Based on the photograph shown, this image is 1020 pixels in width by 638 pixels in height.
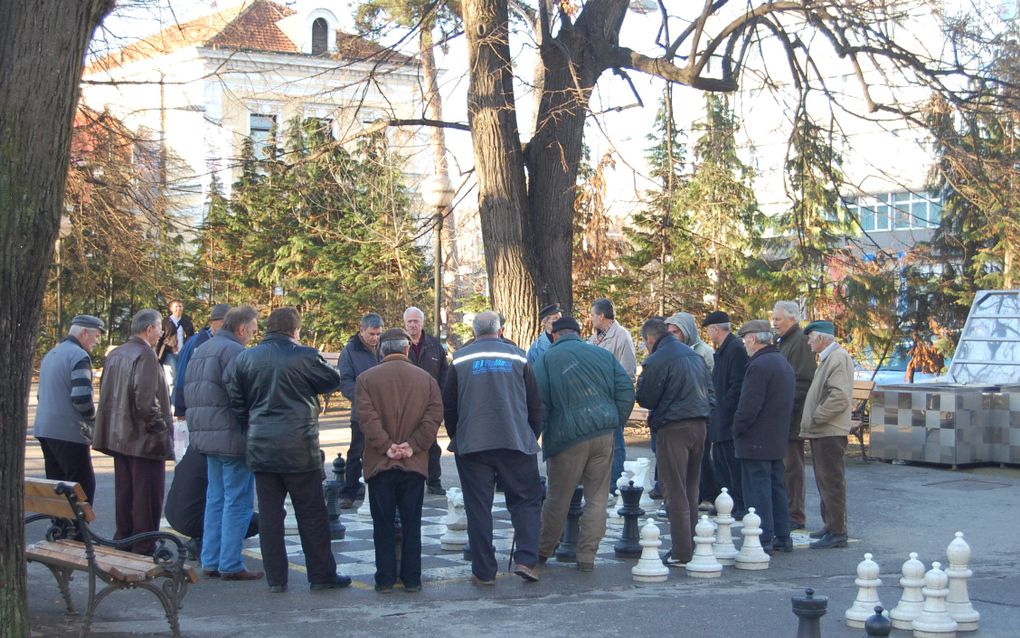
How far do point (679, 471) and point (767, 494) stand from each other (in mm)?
951

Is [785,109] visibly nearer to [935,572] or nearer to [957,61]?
[957,61]

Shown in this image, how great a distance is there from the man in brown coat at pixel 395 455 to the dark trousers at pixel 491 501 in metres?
0.40

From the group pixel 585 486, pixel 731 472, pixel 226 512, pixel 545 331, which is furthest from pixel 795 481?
pixel 226 512

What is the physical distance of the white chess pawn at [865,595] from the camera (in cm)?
748

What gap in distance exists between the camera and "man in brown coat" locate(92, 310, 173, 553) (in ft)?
30.5

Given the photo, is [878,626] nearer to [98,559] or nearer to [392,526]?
[392,526]

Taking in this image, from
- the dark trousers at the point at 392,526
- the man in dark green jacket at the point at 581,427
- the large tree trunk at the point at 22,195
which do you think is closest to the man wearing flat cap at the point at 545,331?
the man in dark green jacket at the point at 581,427

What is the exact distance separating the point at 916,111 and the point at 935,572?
852cm

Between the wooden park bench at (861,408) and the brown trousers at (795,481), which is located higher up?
the wooden park bench at (861,408)

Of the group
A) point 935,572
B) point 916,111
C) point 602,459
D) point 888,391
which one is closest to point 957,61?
point 916,111

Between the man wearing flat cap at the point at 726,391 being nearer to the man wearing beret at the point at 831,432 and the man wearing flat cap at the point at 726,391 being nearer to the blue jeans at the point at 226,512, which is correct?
the man wearing beret at the point at 831,432

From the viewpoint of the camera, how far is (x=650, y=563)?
902 centimetres

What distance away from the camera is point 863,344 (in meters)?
23.8

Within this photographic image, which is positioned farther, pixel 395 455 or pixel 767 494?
pixel 767 494
